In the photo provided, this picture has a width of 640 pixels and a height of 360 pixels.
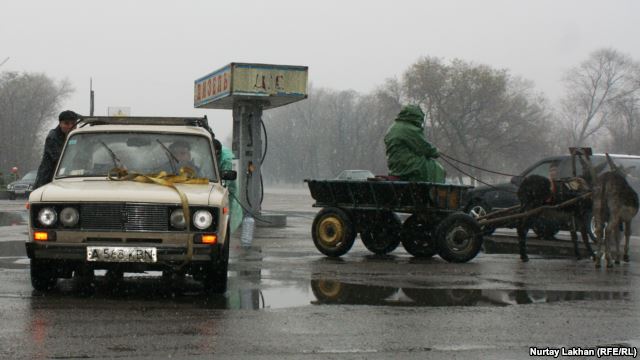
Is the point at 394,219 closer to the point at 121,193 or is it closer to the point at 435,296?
the point at 435,296

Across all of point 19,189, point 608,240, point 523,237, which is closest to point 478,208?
point 523,237

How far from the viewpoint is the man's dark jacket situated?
36.0 feet

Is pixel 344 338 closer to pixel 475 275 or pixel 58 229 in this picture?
pixel 58 229

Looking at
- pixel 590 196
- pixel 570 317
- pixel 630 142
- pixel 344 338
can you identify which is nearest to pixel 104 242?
pixel 344 338

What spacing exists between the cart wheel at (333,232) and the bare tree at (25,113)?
75974 millimetres

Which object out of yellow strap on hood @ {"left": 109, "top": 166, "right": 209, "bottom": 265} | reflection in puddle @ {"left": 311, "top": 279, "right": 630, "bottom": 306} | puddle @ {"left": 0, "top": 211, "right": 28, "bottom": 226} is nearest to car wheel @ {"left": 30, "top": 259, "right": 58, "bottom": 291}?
yellow strap on hood @ {"left": 109, "top": 166, "right": 209, "bottom": 265}

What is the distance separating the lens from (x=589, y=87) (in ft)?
301

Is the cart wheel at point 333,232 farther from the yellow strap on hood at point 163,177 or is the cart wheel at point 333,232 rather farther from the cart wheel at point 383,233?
the yellow strap on hood at point 163,177

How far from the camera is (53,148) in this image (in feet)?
37.2

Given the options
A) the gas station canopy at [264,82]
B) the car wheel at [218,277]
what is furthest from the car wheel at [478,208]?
the car wheel at [218,277]

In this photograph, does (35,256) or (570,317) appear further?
(35,256)

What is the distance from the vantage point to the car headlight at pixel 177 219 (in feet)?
28.6

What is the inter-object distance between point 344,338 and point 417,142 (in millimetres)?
7201

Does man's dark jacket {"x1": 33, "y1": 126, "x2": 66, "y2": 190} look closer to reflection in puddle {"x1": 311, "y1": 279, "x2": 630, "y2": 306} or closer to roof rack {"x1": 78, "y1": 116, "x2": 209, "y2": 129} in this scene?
roof rack {"x1": 78, "y1": 116, "x2": 209, "y2": 129}
